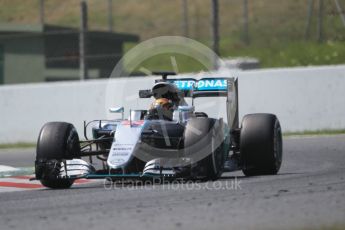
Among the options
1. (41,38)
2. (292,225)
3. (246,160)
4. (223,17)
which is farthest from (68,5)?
(292,225)

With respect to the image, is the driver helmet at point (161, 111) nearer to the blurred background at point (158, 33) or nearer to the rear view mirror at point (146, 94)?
the rear view mirror at point (146, 94)

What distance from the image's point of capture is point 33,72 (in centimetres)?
3297

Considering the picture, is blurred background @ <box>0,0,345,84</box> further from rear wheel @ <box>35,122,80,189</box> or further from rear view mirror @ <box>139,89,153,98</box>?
rear wheel @ <box>35,122,80,189</box>

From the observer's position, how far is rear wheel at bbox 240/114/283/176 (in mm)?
12875

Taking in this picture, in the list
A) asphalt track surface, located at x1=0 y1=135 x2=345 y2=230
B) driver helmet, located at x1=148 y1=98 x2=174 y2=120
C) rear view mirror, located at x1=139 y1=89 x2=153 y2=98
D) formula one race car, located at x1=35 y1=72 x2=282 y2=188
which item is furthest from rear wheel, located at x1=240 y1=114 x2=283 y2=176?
rear view mirror, located at x1=139 y1=89 x2=153 y2=98

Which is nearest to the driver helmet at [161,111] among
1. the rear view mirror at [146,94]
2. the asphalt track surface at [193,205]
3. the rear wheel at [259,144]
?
Result: the rear view mirror at [146,94]

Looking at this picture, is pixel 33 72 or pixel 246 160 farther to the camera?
pixel 33 72

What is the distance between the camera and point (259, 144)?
12.9 m

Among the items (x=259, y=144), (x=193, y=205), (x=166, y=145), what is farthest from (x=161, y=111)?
(x=193, y=205)

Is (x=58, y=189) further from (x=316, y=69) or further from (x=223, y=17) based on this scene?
(x=223, y=17)

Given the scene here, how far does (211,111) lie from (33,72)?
543 inches

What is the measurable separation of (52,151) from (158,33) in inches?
1389

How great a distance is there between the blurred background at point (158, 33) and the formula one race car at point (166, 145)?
8.79m

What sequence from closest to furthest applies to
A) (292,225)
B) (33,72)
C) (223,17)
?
(292,225), (33,72), (223,17)
